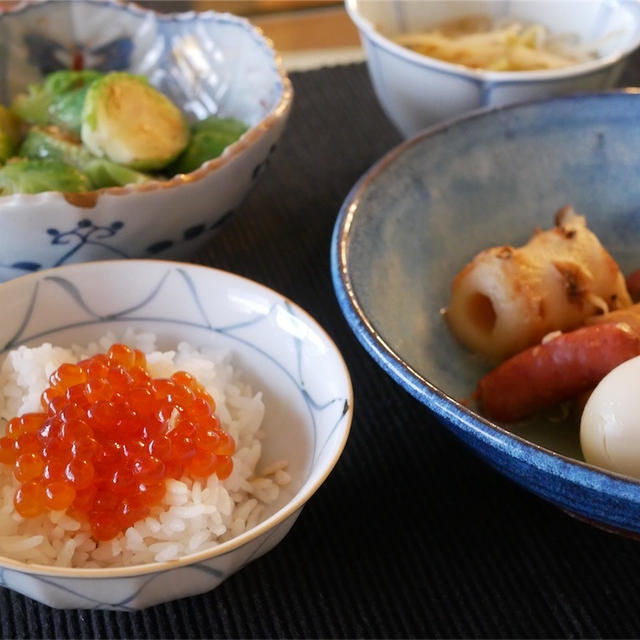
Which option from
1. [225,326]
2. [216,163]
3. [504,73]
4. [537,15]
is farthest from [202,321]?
→ [537,15]

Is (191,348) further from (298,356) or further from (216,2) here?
(216,2)

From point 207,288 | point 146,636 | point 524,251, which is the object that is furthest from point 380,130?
point 146,636

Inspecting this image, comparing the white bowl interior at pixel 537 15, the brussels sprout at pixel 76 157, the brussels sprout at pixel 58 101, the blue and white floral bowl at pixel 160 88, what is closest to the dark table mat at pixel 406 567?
the blue and white floral bowl at pixel 160 88

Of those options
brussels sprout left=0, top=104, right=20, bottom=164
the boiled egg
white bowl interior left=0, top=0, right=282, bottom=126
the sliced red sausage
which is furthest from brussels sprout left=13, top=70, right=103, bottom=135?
the boiled egg

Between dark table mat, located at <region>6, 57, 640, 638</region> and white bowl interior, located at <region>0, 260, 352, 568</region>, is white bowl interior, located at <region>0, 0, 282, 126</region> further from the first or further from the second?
dark table mat, located at <region>6, 57, 640, 638</region>

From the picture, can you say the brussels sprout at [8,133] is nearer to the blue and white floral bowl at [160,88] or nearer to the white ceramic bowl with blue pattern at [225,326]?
the blue and white floral bowl at [160,88]

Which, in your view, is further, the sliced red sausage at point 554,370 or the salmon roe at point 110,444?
the sliced red sausage at point 554,370
